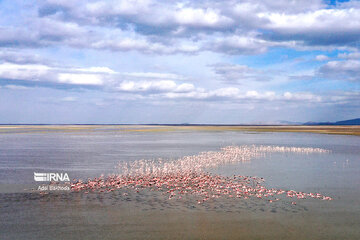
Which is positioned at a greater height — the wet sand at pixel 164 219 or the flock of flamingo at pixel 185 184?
the flock of flamingo at pixel 185 184

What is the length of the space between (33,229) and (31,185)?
966 centimetres

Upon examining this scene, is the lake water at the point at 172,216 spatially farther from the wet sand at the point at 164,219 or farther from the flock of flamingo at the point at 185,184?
the flock of flamingo at the point at 185,184

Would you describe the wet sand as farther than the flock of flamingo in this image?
No

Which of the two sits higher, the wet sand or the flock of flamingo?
the flock of flamingo

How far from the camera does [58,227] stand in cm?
1359

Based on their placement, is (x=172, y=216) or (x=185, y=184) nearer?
(x=172, y=216)

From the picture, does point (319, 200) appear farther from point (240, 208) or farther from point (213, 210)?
point (213, 210)

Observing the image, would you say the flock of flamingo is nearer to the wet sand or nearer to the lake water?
the lake water

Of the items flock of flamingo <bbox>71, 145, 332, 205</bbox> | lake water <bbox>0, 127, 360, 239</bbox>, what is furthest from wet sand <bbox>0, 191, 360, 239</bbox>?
flock of flamingo <bbox>71, 145, 332, 205</bbox>

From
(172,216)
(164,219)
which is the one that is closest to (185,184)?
(172,216)

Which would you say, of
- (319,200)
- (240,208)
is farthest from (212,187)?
(319,200)

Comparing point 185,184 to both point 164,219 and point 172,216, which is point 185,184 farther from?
point 164,219

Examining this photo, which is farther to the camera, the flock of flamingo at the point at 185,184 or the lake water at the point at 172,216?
the flock of flamingo at the point at 185,184

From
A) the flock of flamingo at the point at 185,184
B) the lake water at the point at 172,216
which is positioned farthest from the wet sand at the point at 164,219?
the flock of flamingo at the point at 185,184
